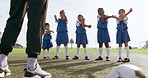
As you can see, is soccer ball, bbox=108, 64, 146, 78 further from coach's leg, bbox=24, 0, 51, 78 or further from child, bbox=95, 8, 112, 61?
child, bbox=95, 8, 112, 61

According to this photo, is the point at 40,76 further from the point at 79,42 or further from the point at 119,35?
the point at 79,42

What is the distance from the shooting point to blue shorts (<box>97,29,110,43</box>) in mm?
11188

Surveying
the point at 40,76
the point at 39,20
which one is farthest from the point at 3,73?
the point at 39,20

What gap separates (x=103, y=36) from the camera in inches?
440

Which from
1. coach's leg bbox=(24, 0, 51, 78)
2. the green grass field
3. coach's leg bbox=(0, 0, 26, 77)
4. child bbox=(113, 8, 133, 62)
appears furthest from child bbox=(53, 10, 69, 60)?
coach's leg bbox=(24, 0, 51, 78)

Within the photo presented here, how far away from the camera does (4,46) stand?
3.80m

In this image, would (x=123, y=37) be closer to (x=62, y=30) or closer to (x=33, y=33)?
(x=62, y=30)

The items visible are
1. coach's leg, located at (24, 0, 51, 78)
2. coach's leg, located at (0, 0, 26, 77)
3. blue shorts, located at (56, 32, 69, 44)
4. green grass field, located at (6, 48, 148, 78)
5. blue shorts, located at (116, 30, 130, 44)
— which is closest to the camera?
coach's leg, located at (24, 0, 51, 78)

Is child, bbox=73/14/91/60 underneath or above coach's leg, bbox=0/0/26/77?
above

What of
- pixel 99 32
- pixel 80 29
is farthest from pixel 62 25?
pixel 99 32

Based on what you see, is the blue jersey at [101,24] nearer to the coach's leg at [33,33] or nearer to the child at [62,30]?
the child at [62,30]

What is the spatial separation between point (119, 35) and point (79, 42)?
7.97ft

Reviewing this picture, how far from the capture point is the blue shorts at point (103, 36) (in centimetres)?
1119

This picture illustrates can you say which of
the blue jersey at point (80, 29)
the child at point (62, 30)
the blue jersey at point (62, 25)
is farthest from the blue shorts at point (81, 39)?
the blue jersey at point (62, 25)
